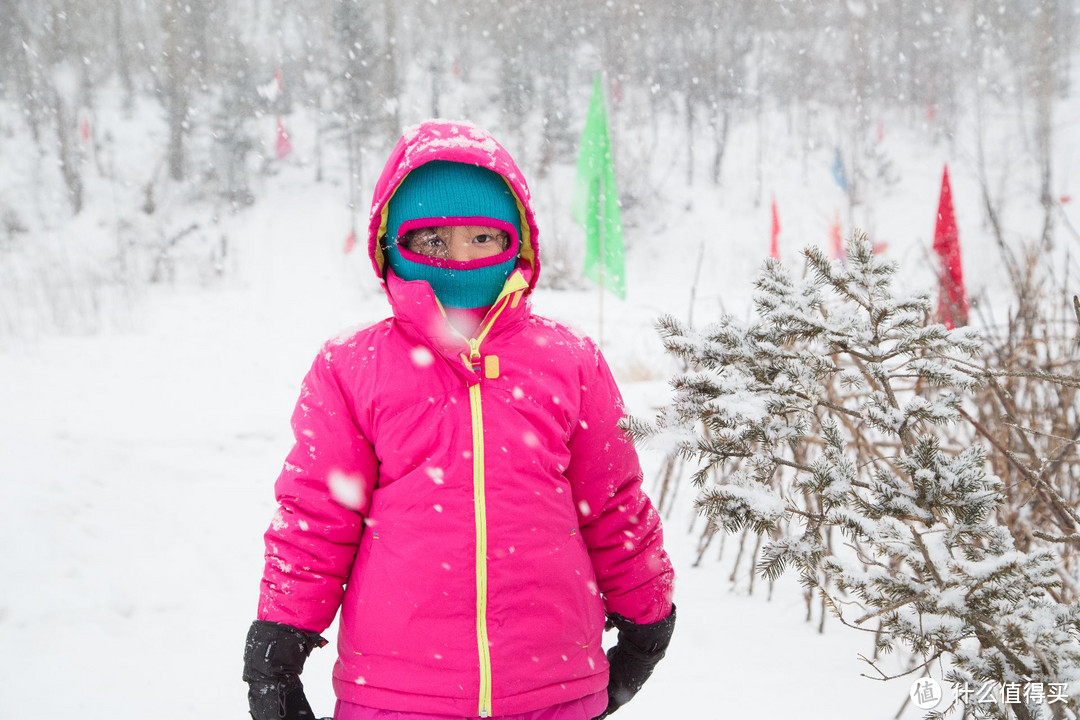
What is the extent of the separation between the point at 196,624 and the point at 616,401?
238 cm

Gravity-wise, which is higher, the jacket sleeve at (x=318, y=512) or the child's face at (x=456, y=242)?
the child's face at (x=456, y=242)

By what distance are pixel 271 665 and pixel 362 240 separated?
22.9 metres

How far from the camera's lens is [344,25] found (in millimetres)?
25984

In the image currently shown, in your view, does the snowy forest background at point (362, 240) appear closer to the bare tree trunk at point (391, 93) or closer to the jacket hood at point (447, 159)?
the bare tree trunk at point (391, 93)

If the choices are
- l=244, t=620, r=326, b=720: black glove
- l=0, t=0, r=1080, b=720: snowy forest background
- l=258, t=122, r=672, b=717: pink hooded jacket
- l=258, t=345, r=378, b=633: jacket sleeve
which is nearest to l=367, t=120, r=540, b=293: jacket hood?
l=258, t=122, r=672, b=717: pink hooded jacket

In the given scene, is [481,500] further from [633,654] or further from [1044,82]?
[1044,82]

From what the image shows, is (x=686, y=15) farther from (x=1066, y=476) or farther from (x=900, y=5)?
(x=1066, y=476)

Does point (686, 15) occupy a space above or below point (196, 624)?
above

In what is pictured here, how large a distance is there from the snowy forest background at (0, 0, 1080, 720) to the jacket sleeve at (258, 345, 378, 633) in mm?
563

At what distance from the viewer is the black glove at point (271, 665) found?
1327 millimetres

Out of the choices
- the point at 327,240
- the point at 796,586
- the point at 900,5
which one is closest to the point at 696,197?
the point at 327,240

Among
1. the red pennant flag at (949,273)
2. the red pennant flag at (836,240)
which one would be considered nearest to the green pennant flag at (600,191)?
the red pennant flag at (836,240)

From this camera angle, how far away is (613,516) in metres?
1.53

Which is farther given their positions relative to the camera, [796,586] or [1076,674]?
[796,586]
